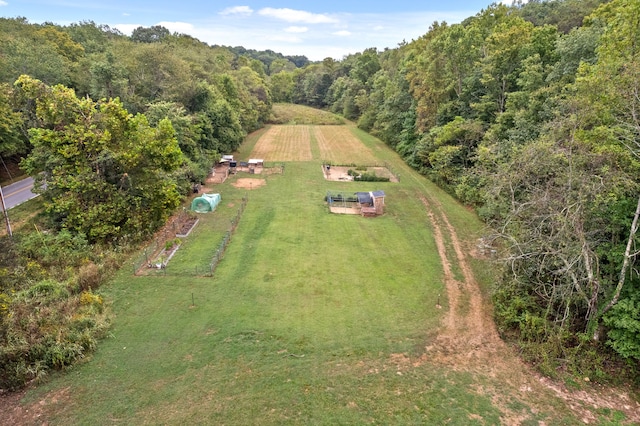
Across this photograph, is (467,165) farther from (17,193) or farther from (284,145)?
(17,193)

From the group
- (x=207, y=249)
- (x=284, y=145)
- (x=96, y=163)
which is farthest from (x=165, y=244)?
(x=284, y=145)

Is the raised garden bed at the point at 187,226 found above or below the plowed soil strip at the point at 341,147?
below

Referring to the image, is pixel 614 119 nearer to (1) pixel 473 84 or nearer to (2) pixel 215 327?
(2) pixel 215 327

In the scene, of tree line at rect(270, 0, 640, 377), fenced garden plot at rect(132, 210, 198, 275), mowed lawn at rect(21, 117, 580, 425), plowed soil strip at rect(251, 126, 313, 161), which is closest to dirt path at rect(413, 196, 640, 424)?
mowed lawn at rect(21, 117, 580, 425)

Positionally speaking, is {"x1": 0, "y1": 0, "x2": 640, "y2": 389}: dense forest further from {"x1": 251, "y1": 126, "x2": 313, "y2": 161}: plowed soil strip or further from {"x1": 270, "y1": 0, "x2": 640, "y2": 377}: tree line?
{"x1": 251, "y1": 126, "x2": 313, "y2": 161}: plowed soil strip

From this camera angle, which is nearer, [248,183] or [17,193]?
[17,193]

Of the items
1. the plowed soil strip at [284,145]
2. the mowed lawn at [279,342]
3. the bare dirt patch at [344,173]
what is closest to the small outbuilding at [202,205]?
the mowed lawn at [279,342]

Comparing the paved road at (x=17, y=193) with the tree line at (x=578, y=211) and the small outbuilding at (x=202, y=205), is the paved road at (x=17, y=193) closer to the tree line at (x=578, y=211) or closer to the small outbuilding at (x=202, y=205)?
the small outbuilding at (x=202, y=205)
